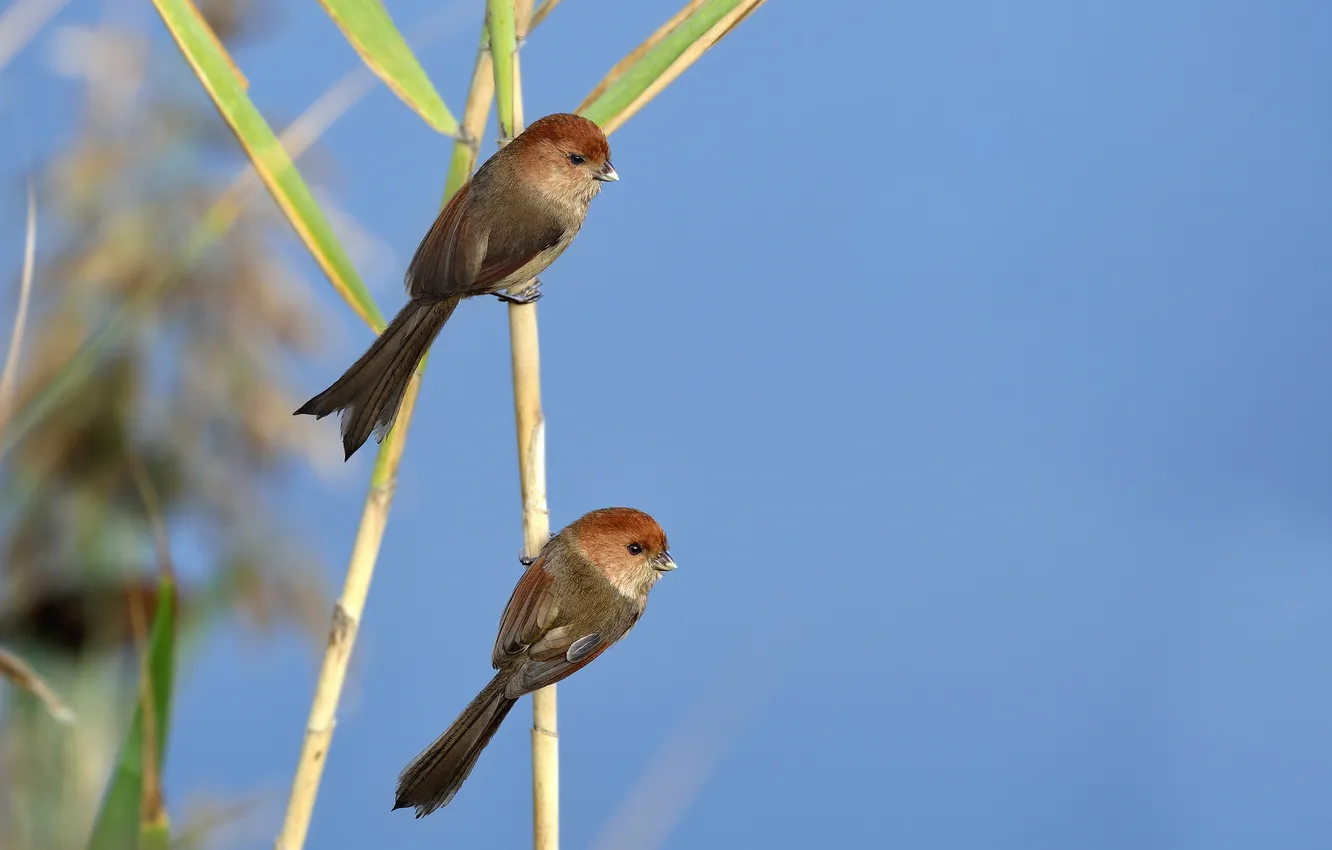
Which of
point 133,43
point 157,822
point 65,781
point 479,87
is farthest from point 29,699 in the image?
point 479,87

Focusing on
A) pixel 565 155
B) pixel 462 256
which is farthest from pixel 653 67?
pixel 462 256

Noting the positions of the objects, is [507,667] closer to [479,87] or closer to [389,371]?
[389,371]

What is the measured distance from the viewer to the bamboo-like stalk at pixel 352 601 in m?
1.00

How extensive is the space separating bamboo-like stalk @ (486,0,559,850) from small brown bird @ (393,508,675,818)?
0.10 feet

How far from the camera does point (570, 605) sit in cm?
95

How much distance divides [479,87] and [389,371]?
1.04ft

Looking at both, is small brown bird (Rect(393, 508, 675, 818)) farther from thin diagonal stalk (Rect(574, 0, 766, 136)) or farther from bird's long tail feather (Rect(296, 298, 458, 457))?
thin diagonal stalk (Rect(574, 0, 766, 136))

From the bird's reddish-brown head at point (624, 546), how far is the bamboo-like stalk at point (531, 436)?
0.03m

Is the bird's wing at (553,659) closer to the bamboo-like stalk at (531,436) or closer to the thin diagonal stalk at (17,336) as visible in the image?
the bamboo-like stalk at (531,436)

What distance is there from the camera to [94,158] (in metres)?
1.79

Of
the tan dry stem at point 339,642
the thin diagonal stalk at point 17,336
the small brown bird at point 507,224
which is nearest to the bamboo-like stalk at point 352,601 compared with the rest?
the tan dry stem at point 339,642

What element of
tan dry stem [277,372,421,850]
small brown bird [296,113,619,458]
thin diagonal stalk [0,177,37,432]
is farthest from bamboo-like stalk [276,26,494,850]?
thin diagonal stalk [0,177,37,432]

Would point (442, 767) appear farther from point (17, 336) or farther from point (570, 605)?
point (17, 336)

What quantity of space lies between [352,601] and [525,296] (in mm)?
276
